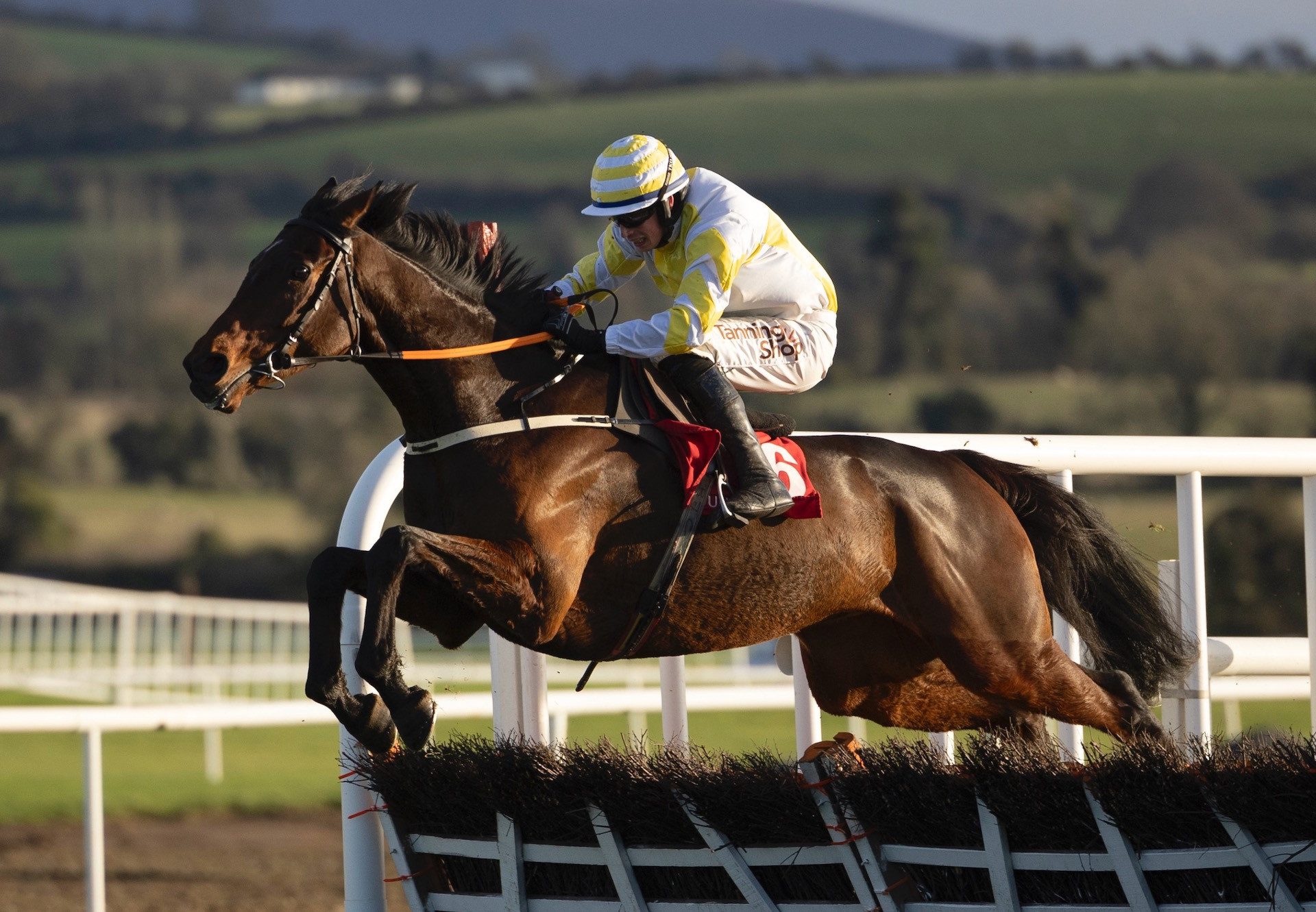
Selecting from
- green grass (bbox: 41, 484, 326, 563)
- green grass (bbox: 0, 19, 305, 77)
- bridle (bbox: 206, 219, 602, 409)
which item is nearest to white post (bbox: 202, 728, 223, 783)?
bridle (bbox: 206, 219, 602, 409)

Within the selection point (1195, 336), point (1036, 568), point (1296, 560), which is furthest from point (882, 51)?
point (1036, 568)

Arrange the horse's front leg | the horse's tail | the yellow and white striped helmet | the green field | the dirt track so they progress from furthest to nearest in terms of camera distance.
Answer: the green field < the dirt track < the horse's tail < the yellow and white striped helmet < the horse's front leg

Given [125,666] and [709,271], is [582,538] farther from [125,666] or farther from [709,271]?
[125,666]

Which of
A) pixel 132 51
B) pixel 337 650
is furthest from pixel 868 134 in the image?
pixel 337 650

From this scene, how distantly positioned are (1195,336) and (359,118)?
45160 mm

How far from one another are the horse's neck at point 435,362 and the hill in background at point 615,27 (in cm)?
11513

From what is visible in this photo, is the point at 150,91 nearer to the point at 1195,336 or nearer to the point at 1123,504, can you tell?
the point at 1195,336

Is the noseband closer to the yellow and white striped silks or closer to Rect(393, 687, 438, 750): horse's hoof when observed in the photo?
the yellow and white striped silks

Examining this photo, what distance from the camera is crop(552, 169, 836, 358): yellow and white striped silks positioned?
348 centimetres

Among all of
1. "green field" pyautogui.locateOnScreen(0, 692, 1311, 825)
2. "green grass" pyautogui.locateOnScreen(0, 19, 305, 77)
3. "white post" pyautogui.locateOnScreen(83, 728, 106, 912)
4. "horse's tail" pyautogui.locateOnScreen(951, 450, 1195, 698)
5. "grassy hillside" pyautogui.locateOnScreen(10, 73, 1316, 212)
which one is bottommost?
"green field" pyautogui.locateOnScreen(0, 692, 1311, 825)

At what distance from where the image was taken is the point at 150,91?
7662cm

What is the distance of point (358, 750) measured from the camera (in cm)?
337

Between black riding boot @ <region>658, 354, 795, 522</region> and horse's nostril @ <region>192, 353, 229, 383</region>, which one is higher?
horse's nostril @ <region>192, 353, 229, 383</region>

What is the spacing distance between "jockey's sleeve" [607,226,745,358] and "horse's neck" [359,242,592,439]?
20cm
